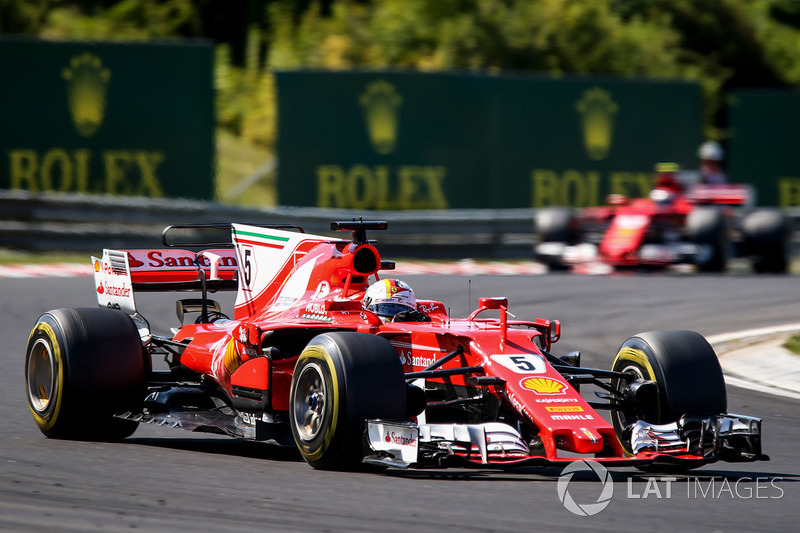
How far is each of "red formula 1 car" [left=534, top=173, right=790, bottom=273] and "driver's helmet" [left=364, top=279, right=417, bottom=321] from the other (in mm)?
11906

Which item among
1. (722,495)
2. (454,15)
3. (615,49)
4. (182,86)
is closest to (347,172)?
(182,86)

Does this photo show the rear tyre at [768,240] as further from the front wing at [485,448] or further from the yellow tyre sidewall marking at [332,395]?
the yellow tyre sidewall marking at [332,395]

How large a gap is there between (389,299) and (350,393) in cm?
120

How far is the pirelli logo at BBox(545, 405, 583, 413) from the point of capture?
6836 millimetres

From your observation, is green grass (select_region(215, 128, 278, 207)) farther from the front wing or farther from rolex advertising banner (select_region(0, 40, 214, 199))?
the front wing

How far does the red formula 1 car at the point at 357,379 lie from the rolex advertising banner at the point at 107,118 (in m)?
9.82

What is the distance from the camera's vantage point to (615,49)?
28.9m

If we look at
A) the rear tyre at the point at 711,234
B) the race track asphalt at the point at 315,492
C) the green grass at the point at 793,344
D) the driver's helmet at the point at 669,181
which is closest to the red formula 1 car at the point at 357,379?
the race track asphalt at the point at 315,492

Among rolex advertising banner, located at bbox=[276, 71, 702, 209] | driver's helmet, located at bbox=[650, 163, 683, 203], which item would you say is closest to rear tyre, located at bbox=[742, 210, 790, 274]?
driver's helmet, located at bbox=[650, 163, 683, 203]

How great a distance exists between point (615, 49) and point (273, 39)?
7.51 meters

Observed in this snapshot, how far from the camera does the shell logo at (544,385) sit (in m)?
6.96

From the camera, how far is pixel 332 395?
6.80 metres

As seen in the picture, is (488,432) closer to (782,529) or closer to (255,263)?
Answer: (782,529)

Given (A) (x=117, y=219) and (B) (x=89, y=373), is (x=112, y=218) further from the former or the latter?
(B) (x=89, y=373)
